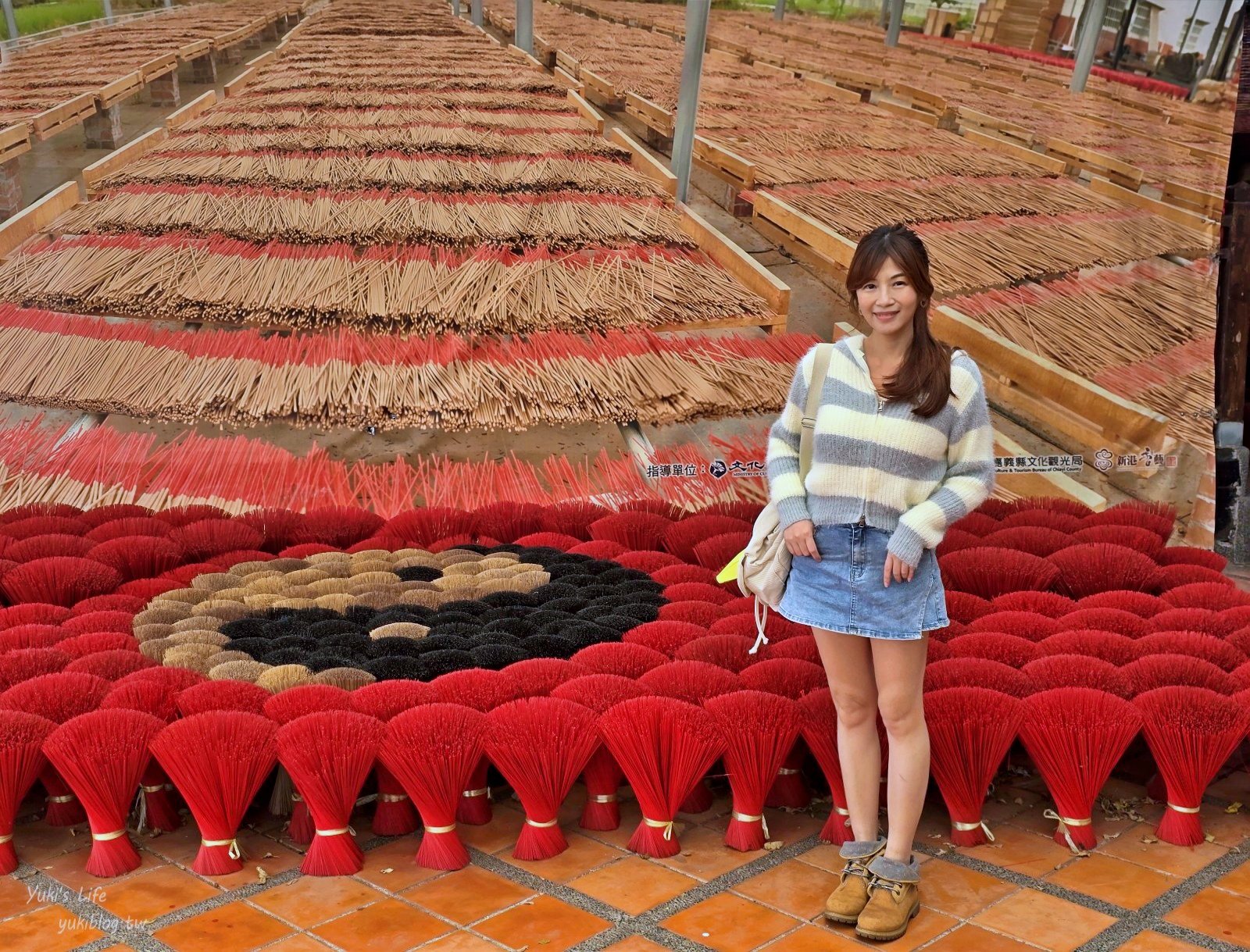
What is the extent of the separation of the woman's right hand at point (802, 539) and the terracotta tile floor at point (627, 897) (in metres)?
0.48

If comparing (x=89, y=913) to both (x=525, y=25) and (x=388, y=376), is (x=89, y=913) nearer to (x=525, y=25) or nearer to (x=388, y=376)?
(x=388, y=376)

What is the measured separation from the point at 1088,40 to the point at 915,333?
1603 millimetres

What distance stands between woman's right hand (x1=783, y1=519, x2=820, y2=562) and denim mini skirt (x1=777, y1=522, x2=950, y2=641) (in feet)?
0.06

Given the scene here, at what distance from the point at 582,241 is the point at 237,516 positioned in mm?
1269

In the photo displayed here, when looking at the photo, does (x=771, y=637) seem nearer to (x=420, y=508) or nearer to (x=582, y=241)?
(x=420, y=508)

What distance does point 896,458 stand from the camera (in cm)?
150

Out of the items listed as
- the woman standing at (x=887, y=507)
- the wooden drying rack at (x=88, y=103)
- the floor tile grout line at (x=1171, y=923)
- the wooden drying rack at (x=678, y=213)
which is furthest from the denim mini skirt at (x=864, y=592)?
the wooden drying rack at (x=88, y=103)

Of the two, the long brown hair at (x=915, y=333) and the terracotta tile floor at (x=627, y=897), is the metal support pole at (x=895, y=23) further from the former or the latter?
the terracotta tile floor at (x=627, y=897)

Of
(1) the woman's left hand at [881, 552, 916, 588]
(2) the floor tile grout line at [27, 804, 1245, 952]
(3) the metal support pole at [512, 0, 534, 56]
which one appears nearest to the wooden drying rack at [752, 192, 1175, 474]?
(2) the floor tile grout line at [27, 804, 1245, 952]

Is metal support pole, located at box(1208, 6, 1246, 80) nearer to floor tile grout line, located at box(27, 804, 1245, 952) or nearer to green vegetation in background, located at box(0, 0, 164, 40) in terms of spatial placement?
floor tile grout line, located at box(27, 804, 1245, 952)

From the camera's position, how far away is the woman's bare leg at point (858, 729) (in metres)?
1.59

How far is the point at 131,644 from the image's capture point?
1.98 metres

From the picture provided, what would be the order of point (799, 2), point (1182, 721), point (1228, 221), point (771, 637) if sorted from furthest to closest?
point (799, 2) → point (1228, 221) → point (771, 637) → point (1182, 721)

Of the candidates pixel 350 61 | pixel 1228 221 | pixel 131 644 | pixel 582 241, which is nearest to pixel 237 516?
pixel 131 644
